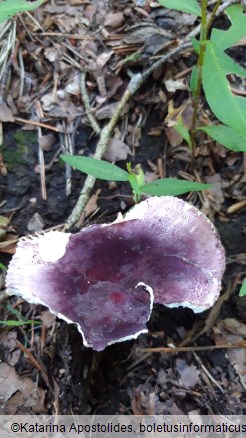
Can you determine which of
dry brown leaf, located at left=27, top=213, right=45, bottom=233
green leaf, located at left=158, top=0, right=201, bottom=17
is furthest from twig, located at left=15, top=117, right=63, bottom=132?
green leaf, located at left=158, top=0, right=201, bottom=17

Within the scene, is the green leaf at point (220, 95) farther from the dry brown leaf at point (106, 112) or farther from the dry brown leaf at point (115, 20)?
the dry brown leaf at point (115, 20)

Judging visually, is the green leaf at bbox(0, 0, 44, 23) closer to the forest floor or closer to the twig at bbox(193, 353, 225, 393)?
the forest floor

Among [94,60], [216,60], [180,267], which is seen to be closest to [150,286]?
[180,267]

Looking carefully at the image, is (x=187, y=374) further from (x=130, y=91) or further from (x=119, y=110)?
(x=130, y=91)

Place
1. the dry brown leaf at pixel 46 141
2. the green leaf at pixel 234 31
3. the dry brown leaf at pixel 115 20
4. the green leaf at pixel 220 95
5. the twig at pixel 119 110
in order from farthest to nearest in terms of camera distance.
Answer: the dry brown leaf at pixel 115 20, the dry brown leaf at pixel 46 141, the twig at pixel 119 110, the green leaf at pixel 234 31, the green leaf at pixel 220 95

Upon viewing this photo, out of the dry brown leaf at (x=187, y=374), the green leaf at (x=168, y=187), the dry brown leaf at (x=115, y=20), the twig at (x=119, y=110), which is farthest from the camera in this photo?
the dry brown leaf at (x=115, y=20)

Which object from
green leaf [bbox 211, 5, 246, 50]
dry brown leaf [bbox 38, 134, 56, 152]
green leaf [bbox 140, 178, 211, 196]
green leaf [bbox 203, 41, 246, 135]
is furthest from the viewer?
dry brown leaf [bbox 38, 134, 56, 152]

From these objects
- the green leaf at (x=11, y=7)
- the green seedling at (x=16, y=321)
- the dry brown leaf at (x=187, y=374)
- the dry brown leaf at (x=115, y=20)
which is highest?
the green leaf at (x=11, y=7)

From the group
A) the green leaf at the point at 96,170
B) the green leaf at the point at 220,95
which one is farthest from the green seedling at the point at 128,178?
the green leaf at the point at 220,95
